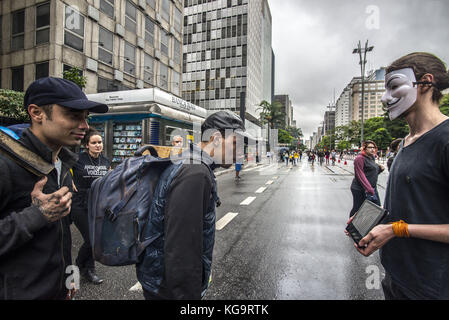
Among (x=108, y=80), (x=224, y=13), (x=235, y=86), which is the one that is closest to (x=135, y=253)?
(x=108, y=80)

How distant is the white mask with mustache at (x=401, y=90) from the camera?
1.54 m

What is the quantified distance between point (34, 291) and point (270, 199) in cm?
836

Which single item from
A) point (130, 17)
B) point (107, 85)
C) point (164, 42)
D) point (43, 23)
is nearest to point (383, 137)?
point (164, 42)

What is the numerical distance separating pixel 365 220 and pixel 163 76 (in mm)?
26064

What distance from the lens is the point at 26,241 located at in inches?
45.0

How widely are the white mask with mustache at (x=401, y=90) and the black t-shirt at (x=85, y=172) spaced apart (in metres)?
3.64

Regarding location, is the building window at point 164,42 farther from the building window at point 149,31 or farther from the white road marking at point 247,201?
the white road marking at point 247,201

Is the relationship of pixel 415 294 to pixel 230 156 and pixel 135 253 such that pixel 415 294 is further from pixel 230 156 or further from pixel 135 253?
pixel 135 253

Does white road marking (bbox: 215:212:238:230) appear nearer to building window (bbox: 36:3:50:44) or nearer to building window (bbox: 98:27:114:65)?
building window (bbox: 36:3:50:44)

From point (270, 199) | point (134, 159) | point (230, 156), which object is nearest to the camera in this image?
point (134, 159)

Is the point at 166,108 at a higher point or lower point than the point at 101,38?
lower

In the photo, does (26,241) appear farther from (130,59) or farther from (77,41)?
(130,59)

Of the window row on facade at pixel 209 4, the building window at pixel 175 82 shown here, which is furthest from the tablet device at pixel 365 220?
the window row on facade at pixel 209 4
